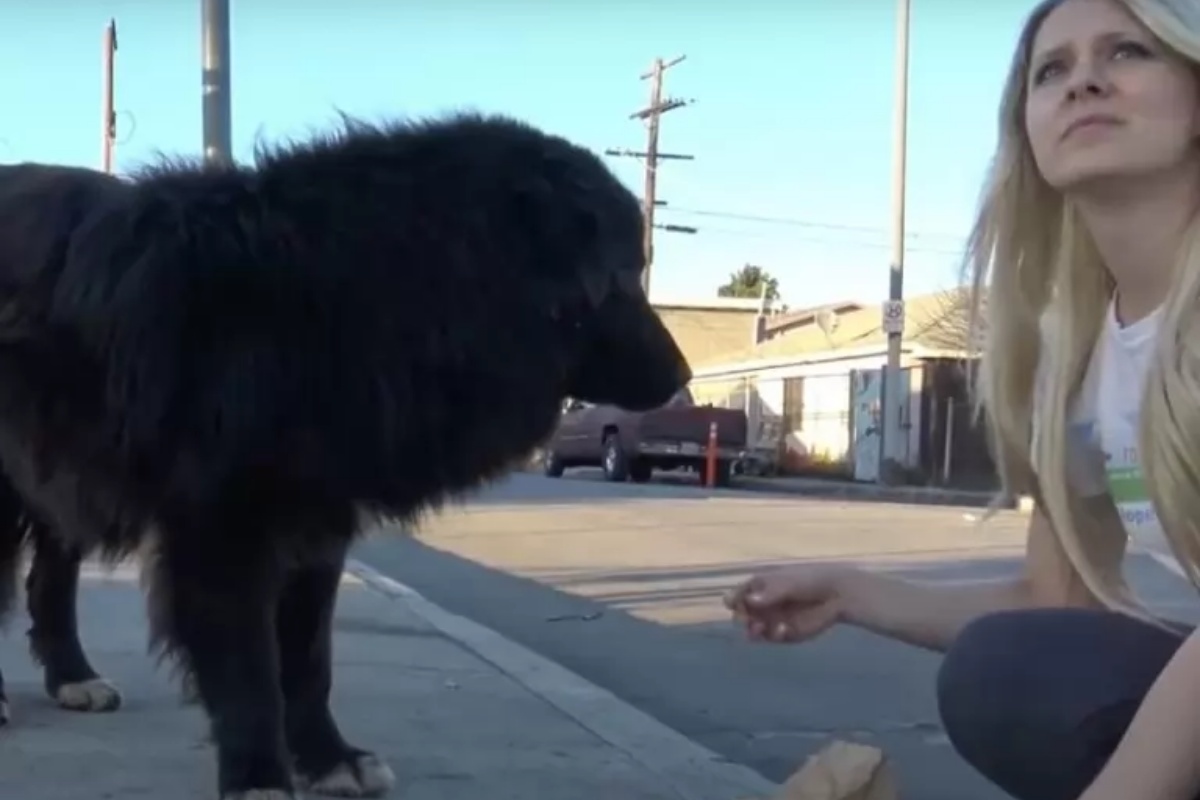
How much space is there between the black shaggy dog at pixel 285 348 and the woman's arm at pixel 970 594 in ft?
3.73

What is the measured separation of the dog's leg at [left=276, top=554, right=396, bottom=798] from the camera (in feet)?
13.9

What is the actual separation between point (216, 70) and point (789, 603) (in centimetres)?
761

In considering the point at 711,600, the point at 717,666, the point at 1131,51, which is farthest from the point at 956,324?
the point at 1131,51

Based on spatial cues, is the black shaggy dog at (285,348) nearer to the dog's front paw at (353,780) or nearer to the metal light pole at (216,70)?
the dog's front paw at (353,780)

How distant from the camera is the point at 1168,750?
219cm

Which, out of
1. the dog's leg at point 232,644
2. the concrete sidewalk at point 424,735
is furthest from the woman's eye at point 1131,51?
the concrete sidewalk at point 424,735

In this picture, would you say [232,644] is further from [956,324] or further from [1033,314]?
[956,324]

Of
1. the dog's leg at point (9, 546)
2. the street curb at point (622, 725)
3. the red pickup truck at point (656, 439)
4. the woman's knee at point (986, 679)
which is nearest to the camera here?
the woman's knee at point (986, 679)

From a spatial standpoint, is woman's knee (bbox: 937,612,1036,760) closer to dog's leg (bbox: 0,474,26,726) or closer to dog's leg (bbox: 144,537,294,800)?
dog's leg (bbox: 144,537,294,800)

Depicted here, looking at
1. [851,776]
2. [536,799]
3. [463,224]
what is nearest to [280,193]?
[463,224]

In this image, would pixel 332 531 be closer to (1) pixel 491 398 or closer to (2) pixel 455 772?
(1) pixel 491 398

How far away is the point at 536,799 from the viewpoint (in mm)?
4211

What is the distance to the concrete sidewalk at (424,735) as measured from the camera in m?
4.32

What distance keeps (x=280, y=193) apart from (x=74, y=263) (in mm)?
508
